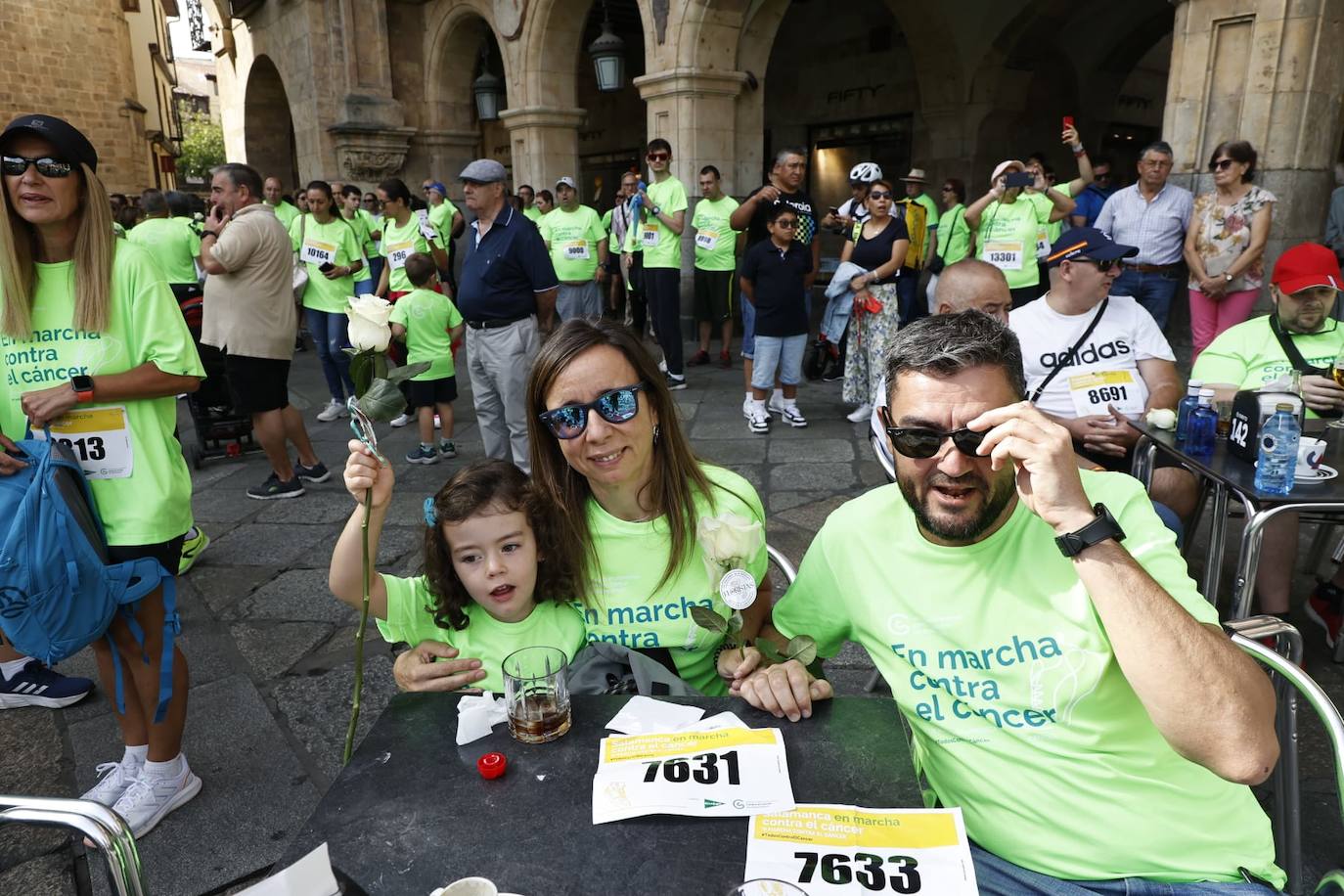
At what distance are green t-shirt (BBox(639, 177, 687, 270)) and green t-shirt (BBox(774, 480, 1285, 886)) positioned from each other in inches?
239

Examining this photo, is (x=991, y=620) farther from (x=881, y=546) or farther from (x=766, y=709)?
(x=766, y=709)

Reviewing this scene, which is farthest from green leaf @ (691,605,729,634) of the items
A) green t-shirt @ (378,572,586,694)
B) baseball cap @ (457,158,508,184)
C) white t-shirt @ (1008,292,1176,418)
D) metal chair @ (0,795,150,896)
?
baseball cap @ (457,158,508,184)

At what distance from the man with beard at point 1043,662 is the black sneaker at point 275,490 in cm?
414

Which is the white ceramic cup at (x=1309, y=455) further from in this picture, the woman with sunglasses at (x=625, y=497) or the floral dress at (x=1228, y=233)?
the floral dress at (x=1228, y=233)

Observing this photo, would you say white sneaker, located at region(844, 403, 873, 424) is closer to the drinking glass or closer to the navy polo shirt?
→ the navy polo shirt

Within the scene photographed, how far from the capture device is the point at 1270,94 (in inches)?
206

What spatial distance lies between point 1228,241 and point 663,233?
13.8 ft

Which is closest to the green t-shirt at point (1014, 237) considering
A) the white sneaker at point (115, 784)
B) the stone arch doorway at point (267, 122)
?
the white sneaker at point (115, 784)

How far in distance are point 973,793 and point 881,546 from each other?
1.46 feet

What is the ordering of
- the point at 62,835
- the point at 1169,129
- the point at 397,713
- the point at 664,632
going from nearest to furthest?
the point at 397,713, the point at 664,632, the point at 62,835, the point at 1169,129

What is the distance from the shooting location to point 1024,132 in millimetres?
12086

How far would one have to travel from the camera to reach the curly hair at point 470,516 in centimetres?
172

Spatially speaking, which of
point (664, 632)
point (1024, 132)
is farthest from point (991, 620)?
point (1024, 132)

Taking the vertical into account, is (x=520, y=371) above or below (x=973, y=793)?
above
